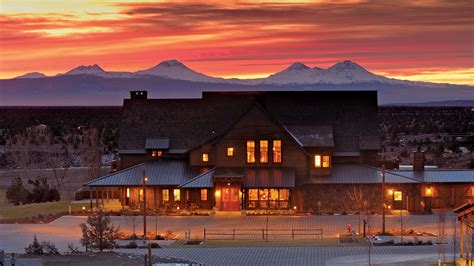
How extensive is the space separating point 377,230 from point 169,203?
1605 centimetres

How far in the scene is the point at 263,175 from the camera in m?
62.5

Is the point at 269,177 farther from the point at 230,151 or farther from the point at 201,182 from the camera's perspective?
the point at 201,182

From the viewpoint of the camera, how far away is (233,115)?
69.5 meters

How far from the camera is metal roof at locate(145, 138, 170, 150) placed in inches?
2665

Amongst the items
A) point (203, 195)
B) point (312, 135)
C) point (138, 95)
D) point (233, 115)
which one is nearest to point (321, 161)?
point (312, 135)

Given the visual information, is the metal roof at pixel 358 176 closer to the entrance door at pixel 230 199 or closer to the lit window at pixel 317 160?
the lit window at pixel 317 160

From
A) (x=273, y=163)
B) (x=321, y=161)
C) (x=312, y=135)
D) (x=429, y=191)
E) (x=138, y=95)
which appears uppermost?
(x=138, y=95)

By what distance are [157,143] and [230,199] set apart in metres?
8.90

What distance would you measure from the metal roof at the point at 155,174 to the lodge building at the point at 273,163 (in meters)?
0.07

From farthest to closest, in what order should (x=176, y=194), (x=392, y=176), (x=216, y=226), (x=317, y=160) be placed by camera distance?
(x=317, y=160)
(x=176, y=194)
(x=392, y=176)
(x=216, y=226)

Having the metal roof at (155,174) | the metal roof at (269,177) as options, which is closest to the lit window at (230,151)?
the metal roof at (269,177)

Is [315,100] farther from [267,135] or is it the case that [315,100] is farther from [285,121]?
[267,135]

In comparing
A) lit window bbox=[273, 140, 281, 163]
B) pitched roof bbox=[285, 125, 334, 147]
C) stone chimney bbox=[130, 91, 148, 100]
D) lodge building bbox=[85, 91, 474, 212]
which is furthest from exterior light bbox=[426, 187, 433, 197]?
stone chimney bbox=[130, 91, 148, 100]

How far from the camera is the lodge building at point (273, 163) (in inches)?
2429
